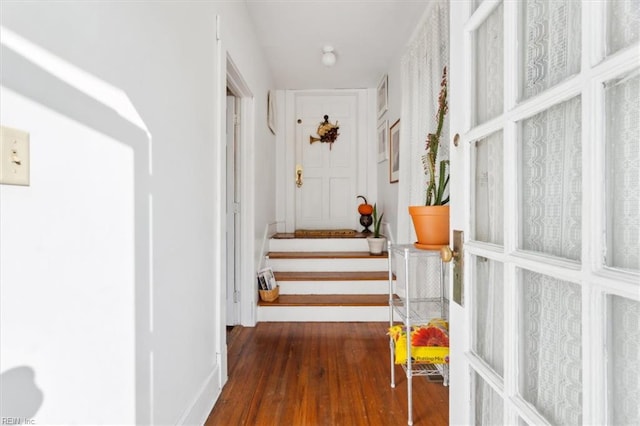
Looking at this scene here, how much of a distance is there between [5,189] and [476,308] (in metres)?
1.08

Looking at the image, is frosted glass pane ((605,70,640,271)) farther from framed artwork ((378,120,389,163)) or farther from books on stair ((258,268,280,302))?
framed artwork ((378,120,389,163))

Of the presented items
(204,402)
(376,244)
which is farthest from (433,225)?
(376,244)

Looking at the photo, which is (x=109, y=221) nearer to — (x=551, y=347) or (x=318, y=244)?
(x=551, y=347)

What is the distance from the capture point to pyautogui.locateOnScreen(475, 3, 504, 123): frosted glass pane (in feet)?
2.50

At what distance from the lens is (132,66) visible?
1.03 m

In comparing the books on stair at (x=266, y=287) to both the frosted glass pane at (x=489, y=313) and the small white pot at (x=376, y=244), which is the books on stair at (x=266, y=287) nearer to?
the small white pot at (x=376, y=244)

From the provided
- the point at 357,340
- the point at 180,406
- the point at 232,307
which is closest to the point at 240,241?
the point at 232,307

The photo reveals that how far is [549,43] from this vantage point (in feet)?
2.05

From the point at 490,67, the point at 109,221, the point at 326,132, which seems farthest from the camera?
the point at 326,132

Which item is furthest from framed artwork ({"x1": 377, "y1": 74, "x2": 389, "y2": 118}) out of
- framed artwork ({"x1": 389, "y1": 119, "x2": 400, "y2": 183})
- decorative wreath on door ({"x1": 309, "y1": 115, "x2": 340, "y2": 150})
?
decorative wreath on door ({"x1": 309, "y1": 115, "x2": 340, "y2": 150})

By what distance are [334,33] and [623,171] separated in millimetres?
2948

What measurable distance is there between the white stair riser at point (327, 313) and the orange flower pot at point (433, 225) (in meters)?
1.50

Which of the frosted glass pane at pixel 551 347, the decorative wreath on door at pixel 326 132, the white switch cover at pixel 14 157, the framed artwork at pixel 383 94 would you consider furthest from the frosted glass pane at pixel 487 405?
the decorative wreath on door at pixel 326 132

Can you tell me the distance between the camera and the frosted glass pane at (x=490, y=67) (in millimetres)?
763
